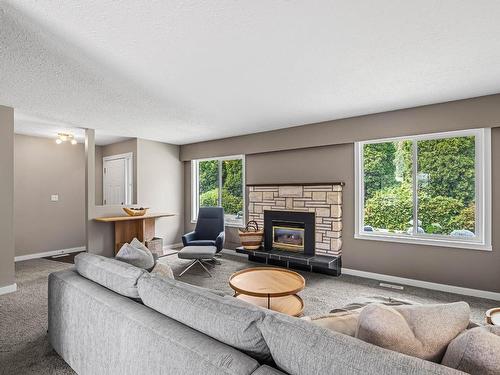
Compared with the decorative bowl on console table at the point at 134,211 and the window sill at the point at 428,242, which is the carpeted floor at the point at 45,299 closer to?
the window sill at the point at 428,242

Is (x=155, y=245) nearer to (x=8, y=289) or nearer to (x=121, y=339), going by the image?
(x=8, y=289)

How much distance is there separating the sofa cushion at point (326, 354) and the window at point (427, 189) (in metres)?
3.31

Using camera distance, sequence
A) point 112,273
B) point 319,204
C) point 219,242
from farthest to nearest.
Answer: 1. point 219,242
2. point 319,204
3. point 112,273

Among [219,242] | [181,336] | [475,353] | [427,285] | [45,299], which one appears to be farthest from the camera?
[219,242]

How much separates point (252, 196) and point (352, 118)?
2260mm

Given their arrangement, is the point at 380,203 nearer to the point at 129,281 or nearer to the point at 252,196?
the point at 252,196

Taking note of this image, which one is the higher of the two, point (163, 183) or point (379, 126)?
point (379, 126)

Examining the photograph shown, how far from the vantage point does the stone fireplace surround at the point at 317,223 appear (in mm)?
4062

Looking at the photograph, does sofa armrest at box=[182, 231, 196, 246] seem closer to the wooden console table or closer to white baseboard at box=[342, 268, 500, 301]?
the wooden console table

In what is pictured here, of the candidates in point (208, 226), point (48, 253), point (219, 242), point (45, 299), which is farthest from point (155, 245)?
point (48, 253)

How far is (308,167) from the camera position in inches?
181

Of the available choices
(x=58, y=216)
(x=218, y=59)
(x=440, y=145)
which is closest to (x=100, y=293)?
(x=218, y=59)

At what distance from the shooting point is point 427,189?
142 inches

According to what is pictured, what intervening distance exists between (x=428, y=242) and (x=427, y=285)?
1.86 ft
